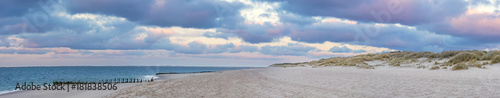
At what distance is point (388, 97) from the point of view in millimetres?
11656

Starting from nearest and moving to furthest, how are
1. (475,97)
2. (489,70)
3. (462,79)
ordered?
(475,97), (462,79), (489,70)

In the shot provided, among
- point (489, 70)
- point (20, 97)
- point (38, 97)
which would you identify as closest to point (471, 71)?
point (489, 70)

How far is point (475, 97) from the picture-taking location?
1015 centimetres

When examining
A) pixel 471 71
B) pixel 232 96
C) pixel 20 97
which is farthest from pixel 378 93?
pixel 20 97

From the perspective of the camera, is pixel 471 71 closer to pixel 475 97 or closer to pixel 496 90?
pixel 496 90

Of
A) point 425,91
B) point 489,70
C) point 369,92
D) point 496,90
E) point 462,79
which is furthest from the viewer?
point 489,70

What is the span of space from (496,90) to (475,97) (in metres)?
1.91

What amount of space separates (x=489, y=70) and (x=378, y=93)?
9.67 meters

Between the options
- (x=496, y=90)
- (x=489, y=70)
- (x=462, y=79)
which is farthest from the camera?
(x=489, y=70)

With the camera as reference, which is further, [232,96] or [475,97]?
[232,96]

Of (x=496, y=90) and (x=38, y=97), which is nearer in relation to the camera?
(x=496, y=90)

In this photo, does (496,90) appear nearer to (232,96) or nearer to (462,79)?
(462,79)

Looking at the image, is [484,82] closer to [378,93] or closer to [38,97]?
[378,93]

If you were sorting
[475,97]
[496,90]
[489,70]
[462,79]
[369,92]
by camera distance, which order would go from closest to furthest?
[475,97], [496,90], [369,92], [462,79], [489,70]
